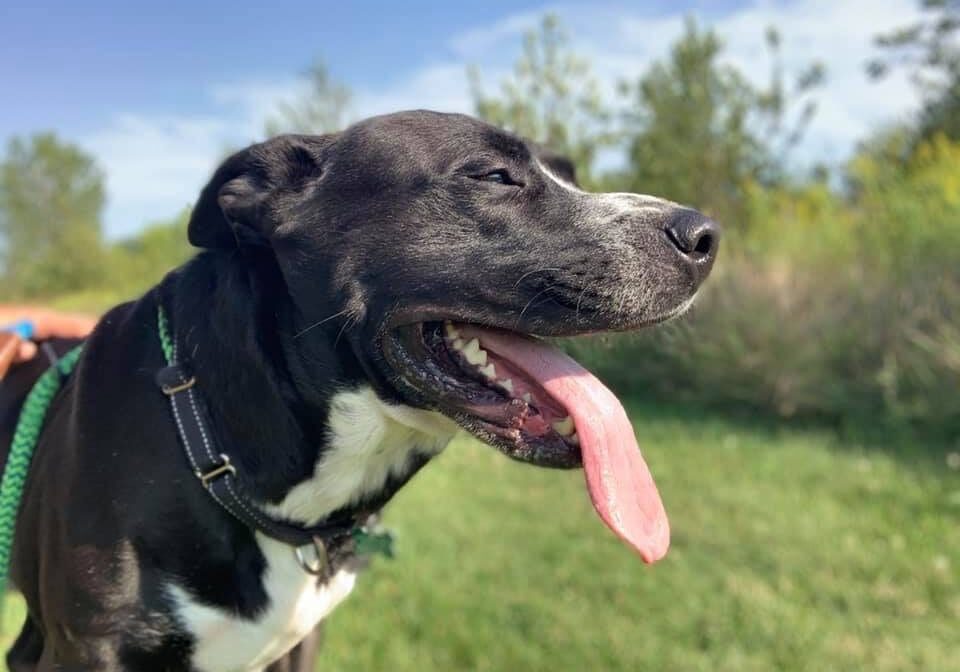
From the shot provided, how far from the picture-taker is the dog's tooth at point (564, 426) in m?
1.86

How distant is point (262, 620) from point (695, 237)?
4.46ft

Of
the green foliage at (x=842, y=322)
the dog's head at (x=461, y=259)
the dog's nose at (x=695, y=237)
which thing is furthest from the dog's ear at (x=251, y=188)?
the green foliage at (x=842, y=322)

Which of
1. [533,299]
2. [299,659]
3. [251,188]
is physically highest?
[251,188]

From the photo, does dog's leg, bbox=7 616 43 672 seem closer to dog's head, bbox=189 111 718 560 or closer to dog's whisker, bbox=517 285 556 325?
dog's head, bbox=189 111 718 560

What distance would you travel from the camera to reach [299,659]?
2381 millimetres

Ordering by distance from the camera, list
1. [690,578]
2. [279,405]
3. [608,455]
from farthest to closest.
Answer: [690,578]
[279,405]
[608,455]

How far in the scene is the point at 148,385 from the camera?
194 cm

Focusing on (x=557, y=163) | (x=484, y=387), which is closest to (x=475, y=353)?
(x=484, y=387)

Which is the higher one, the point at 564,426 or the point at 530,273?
the point at 530,273

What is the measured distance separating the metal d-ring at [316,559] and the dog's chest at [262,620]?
1 cm

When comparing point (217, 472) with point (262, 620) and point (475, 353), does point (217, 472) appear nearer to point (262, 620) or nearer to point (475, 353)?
point (262, 620)

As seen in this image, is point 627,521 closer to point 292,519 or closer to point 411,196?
point 292,519

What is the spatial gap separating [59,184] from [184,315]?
4707 cm

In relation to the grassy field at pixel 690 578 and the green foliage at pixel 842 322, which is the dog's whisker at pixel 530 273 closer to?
the grassy field at pixel 690 578
